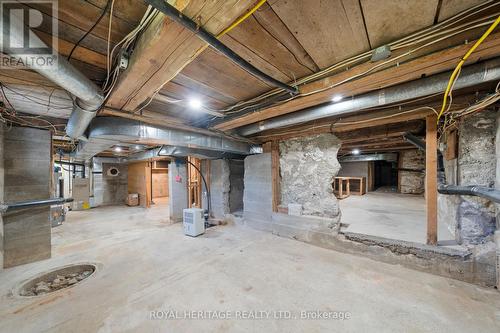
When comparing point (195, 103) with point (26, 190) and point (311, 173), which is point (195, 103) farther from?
point (26, 190)

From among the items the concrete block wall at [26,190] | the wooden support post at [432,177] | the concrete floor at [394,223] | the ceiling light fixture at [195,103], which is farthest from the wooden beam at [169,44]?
the concrete floor at [394,223]

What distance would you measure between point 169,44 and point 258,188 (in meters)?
3.14

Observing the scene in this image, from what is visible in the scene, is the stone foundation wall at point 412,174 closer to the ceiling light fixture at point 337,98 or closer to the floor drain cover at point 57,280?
the ceiling light fixture at point 337,98

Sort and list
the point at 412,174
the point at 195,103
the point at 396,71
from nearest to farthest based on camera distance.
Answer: the point at 396,71 → the point at 195,103 → the point at 412,174

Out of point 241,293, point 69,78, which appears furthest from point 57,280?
point 69,78

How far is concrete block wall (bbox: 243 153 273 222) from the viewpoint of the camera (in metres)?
3.67

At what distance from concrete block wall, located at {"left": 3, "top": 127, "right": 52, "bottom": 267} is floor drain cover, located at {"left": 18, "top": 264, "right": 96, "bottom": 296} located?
60cm

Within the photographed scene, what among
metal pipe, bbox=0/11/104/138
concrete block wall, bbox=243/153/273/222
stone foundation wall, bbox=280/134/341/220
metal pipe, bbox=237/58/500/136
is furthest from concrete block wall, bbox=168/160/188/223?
metal pipe, bbox=237/58/500/136

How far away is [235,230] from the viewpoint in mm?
3871

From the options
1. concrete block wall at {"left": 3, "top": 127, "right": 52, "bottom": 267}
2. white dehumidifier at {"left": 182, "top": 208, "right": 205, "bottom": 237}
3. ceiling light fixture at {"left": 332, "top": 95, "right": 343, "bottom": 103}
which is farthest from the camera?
white dehumidifier at {"left": 182, "top": 208, "right": 205, "bottom": 237}

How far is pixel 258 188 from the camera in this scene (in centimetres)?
383

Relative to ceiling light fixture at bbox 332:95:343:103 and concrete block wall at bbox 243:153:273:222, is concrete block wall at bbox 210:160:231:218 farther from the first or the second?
ceiling light fixture at bbox 332:95:343:103

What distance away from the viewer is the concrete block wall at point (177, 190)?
4656 millimetres

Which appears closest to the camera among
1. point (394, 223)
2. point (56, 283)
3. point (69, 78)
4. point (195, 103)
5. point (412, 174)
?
point (69, 78)
